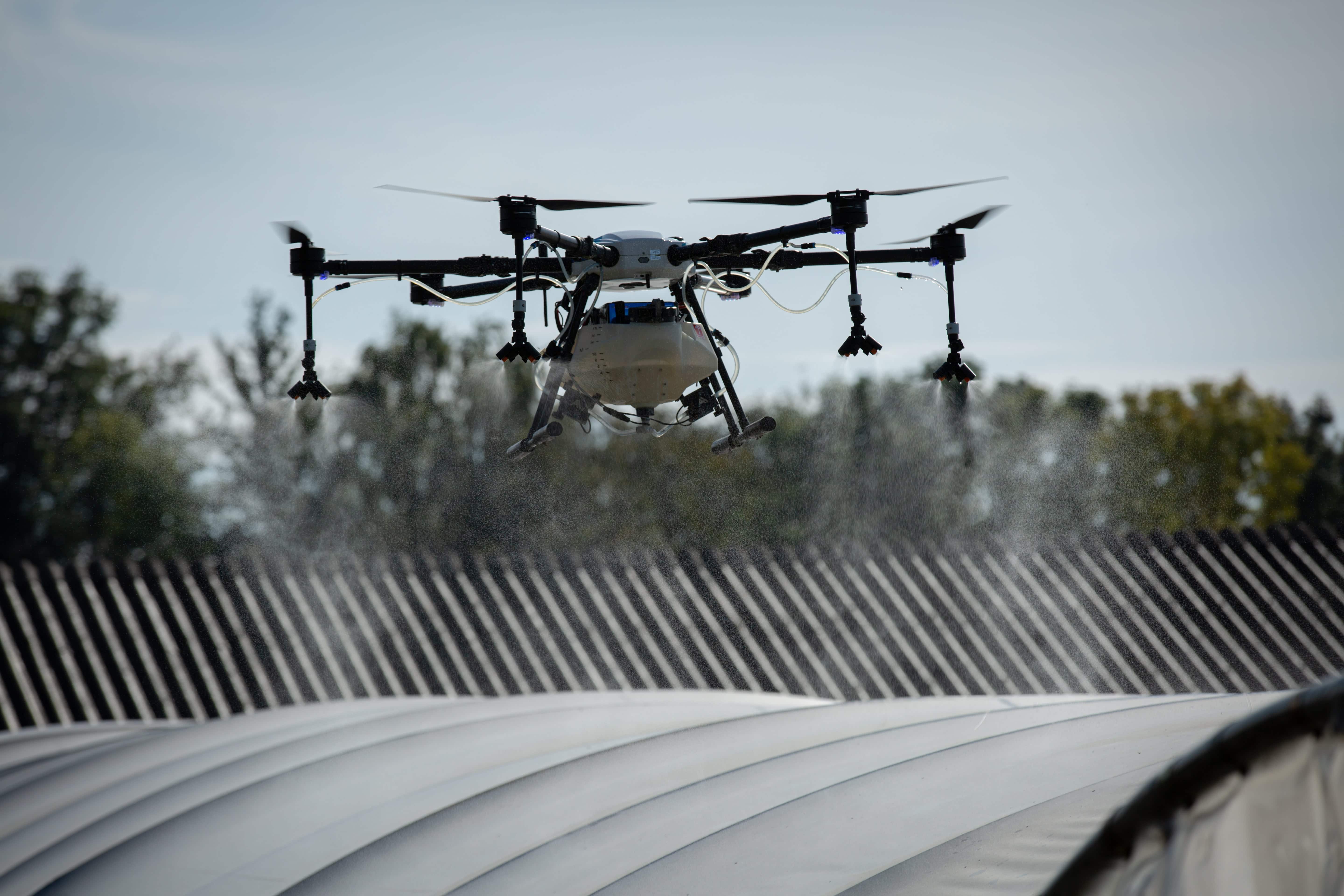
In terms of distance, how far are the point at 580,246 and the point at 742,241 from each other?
0.57m

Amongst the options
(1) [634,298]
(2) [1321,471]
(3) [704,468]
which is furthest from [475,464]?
(1) [634,298]

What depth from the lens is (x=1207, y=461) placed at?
88.1 feet

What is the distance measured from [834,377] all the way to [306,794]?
27147 mm

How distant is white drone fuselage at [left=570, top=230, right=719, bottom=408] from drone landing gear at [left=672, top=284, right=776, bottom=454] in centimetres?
8

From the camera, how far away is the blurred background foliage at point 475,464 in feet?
84.5

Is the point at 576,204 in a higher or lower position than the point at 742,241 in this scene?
higher

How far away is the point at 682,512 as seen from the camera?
91.5ft

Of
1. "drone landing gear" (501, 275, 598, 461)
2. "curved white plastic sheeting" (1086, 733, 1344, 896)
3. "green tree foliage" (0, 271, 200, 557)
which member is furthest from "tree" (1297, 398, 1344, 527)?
"curved white plastic sheeting" (1086, 733, 1344, 896)

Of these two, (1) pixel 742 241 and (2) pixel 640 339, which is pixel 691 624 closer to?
(2) pixel 640 339

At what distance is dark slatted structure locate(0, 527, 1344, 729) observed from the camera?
836 cm

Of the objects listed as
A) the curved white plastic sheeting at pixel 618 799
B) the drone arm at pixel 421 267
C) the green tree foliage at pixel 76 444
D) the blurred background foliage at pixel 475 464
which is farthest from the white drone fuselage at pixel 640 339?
the green tree foliage at pixel 76 444

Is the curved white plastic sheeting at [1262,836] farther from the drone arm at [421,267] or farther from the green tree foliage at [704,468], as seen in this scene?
the green tree foliage at [704,468]

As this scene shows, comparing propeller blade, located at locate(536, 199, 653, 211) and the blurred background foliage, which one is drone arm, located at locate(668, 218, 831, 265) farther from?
the blurred background foliage

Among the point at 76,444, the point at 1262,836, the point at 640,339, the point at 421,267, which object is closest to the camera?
the point at 1262,836
